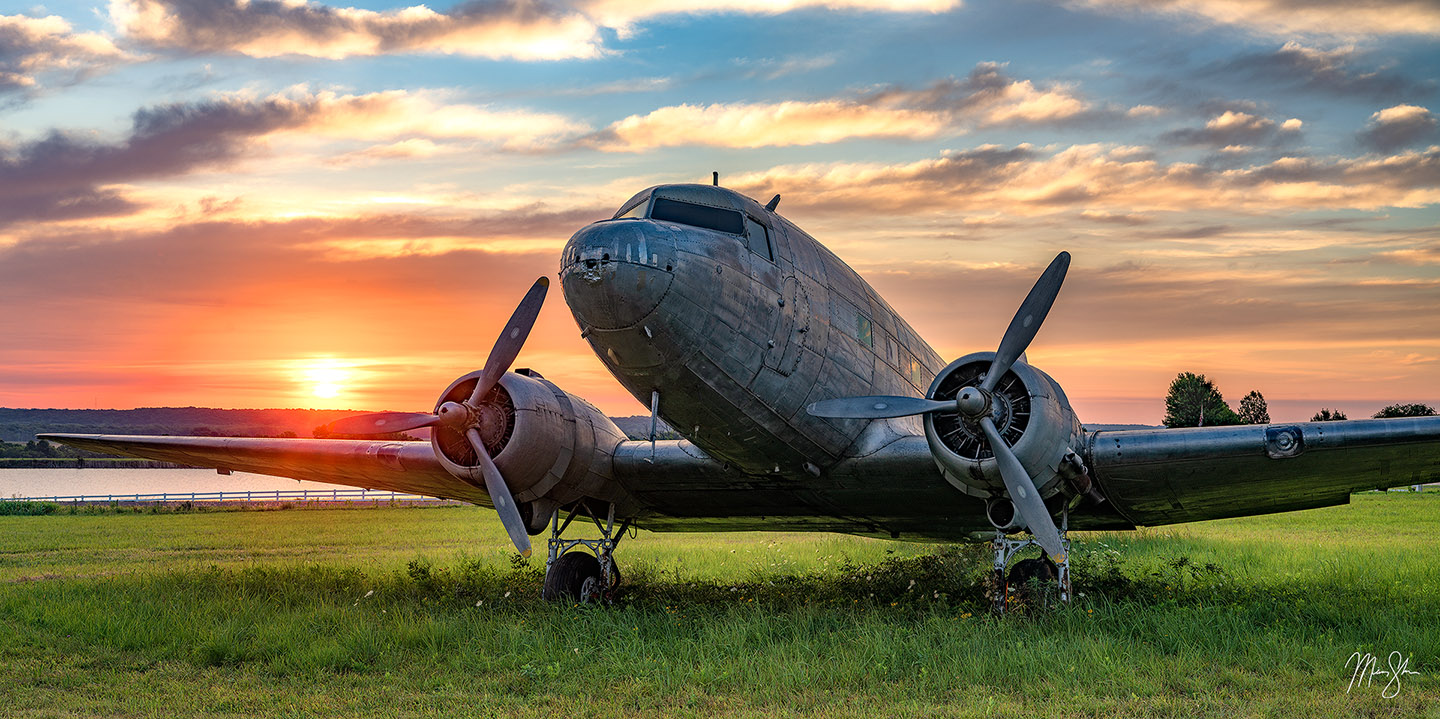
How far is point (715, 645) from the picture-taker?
9.77 m

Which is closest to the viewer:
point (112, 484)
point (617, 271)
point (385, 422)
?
point (617, 271)

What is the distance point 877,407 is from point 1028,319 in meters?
1.94

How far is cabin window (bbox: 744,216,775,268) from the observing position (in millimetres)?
10727

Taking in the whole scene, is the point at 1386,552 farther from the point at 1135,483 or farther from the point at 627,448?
the point at 627,448

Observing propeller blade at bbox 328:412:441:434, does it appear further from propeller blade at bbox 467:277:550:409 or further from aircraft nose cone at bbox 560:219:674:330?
aircraft nose cone at bbox 560:219:674:330

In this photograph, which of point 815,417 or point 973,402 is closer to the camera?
point 973,402

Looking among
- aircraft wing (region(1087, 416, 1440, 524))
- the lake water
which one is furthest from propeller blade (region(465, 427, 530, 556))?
the lake water

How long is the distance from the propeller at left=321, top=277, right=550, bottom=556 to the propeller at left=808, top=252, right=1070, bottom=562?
3.96 meters

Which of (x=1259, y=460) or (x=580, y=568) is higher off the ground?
(x=1259, y=460)

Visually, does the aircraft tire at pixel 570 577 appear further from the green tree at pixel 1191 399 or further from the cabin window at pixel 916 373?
the green tree at pixel 1191 399

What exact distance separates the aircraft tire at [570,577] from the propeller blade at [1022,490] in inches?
234

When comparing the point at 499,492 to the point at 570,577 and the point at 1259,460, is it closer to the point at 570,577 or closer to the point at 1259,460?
Answer: the point at 570,577

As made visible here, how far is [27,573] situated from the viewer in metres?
18.2

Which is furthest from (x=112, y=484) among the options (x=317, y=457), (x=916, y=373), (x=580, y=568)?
(x=916, y=373)
